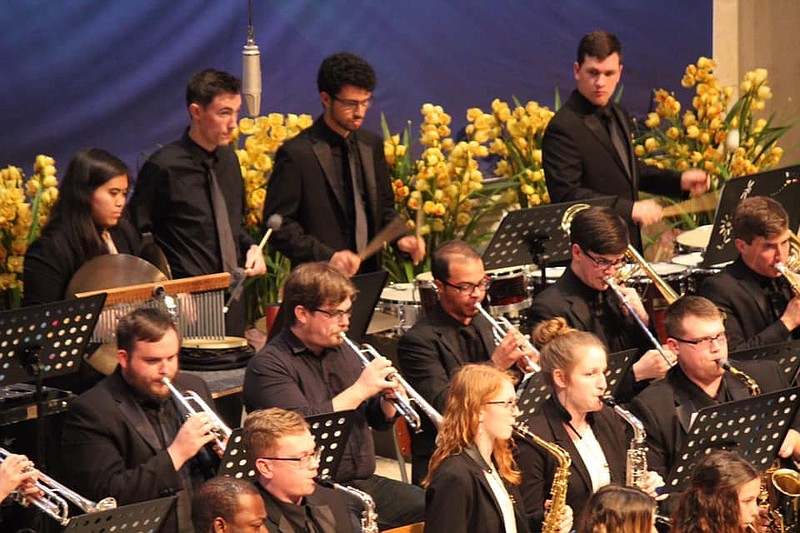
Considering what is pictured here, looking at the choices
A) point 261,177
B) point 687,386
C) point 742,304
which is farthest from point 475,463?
point 261,177

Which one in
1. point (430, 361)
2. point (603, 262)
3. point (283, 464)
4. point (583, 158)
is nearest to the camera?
point (283, 464)

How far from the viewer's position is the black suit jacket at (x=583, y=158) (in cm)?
724

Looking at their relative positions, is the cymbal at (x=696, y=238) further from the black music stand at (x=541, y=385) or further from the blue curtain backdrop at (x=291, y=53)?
the black music stand at (x=541, y=385)

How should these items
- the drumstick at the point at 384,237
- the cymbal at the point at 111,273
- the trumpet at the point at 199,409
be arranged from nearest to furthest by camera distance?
1. the trumpet at the point at 199,409
2. the cymbal at the point at 111,273
3. the drumstick at the point at 384,237

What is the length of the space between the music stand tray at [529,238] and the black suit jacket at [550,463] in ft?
3.89

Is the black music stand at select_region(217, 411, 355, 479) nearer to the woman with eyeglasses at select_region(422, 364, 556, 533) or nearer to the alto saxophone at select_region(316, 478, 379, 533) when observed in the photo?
the alto saxophone at select_region(316, 478, 379, 533)

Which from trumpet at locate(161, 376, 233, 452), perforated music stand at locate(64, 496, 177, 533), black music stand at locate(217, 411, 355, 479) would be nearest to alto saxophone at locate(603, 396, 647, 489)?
black music stand at locate(217, 411, 355, 479)

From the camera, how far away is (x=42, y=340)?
5.19m

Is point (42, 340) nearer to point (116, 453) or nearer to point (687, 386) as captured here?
point (116, 453)

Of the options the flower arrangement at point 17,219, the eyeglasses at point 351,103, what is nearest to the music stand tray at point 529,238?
the eyeglasses at point 351,103

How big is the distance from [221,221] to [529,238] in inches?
49.1

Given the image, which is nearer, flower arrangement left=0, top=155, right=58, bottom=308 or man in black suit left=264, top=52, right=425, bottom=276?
flower arrangement left=0, top=155, right=58, bottom=308

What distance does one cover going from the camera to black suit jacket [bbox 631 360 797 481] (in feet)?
18.5

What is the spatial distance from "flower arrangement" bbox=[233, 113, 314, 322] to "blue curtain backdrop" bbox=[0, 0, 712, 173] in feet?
1.58
